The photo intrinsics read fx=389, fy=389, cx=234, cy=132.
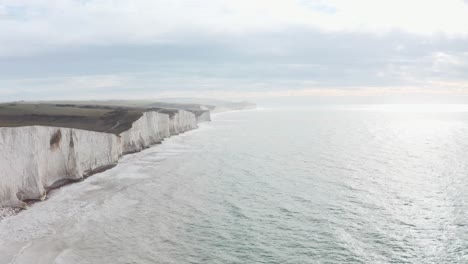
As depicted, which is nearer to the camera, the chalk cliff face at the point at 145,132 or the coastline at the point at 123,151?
the coastline at the point at 123,151

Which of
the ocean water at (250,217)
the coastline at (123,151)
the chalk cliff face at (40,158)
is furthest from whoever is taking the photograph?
the chalk cliff face at (40,158)

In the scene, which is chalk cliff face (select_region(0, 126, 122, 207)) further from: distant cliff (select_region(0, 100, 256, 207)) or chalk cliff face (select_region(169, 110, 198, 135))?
chalk cliff face (select_region(169, 110, 198, 135))

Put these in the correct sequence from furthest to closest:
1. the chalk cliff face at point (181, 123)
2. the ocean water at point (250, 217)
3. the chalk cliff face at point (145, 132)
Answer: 1. the chalk cliff face at point (181, 123)
2. the chalk cliff face at point (145, 132)
3. the ocean water at point (250, 217)

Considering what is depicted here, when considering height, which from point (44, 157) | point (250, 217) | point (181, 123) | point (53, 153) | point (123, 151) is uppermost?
point (53, 153)

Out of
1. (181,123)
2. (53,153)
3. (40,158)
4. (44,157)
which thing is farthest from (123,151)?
(181,123)

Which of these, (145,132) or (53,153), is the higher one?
(53,153)

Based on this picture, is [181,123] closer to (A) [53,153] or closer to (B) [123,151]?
(B) [123,151]

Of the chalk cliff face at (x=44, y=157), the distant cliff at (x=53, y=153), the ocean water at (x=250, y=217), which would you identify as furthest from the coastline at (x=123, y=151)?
the ocean water at (x=250, y=217)

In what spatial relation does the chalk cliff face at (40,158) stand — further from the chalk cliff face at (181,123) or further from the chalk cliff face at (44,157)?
the chalk cliff face at (181,123)

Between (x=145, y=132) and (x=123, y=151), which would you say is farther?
(x=145, y=132)
